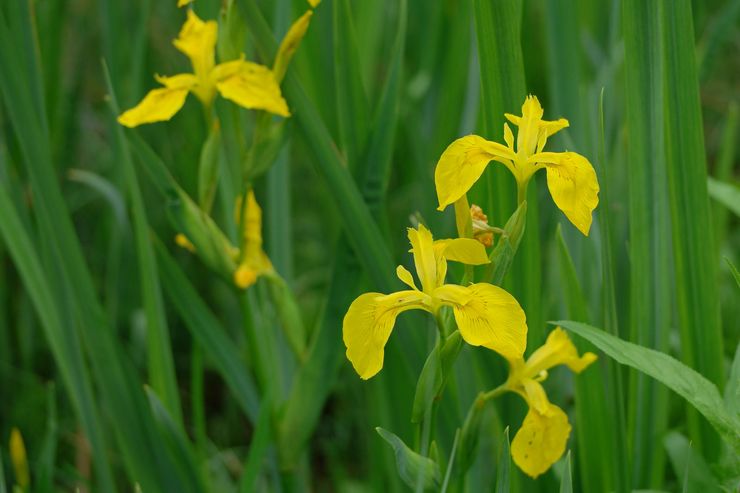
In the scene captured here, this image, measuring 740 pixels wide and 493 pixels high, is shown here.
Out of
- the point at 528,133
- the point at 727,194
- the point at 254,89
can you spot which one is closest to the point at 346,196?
the point at 254,89

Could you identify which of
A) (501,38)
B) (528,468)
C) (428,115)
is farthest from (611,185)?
(528,468)

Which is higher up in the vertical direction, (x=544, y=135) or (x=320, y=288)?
(x=544, y=135)

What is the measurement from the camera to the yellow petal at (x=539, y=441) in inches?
32.3

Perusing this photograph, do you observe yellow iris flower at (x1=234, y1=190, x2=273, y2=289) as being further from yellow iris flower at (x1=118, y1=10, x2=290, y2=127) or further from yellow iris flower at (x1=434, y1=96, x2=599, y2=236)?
yellow iris flower at (x1=434, y1=96, x2=599, y2=236)

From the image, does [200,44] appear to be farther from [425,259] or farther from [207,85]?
[425,259]

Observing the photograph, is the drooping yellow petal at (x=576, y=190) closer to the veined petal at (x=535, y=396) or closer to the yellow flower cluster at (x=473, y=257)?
the yellow flower cluster at (x=473, y=257)

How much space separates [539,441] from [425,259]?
214 mm

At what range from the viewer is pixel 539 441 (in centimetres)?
83

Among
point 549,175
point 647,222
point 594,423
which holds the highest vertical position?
point 549,175

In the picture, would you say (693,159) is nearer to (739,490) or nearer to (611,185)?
(739,490)

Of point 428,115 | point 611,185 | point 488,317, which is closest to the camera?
point 488,317

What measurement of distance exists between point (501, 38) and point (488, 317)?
32cm

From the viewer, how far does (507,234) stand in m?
0.75

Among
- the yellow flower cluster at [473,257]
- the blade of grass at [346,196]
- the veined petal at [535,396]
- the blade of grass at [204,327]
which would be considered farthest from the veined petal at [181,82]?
the veined petal at [535,396]
